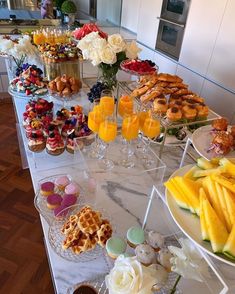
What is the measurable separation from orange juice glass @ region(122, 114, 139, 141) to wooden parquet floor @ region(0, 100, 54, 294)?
0.86 metres

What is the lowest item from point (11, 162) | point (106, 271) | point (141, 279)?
point (11, 162)

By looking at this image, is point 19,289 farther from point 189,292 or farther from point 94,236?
point 189,292

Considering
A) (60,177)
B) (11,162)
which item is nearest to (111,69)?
(60,177)

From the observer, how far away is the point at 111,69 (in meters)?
1.30

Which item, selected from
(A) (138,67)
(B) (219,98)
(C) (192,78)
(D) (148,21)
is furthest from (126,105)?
(D) (148,21)

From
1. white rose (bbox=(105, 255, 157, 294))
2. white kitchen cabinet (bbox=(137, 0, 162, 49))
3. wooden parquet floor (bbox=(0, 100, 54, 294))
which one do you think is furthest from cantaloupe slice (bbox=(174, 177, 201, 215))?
white kitchen cabinet (bbox=(137, 0, 162, 49))

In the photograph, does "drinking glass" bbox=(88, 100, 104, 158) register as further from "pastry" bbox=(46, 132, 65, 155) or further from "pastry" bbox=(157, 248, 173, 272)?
"pastry" bbox=(157, 248, 173, 272)

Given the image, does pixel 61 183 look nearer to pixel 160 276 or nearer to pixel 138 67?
pixel 160 276

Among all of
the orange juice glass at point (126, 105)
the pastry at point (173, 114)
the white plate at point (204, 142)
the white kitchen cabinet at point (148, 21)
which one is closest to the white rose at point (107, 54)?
the orange juice glass at point (126, 105)

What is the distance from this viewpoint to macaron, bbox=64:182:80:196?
0.85 m

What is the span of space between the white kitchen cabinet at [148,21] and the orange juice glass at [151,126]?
6.11 feet

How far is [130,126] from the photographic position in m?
0.88

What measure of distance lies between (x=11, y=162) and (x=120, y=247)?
155 centimetres

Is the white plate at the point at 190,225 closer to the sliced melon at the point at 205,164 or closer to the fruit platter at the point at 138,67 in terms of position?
the sliced melon at the point at 205,164
